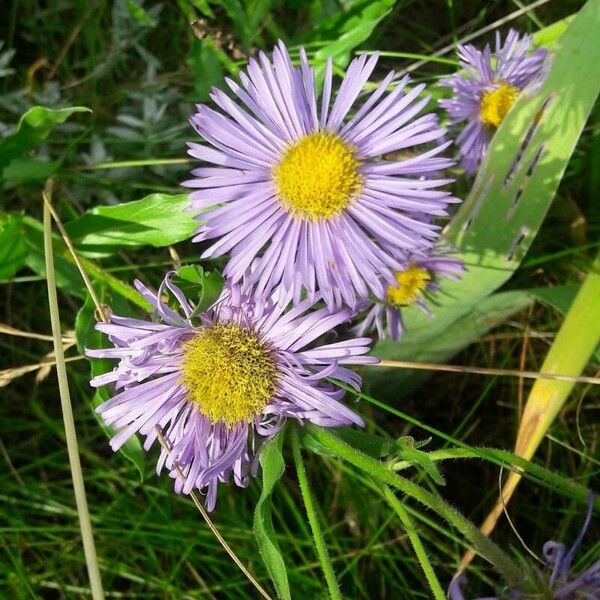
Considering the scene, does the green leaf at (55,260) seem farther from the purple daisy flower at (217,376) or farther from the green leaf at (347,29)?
the green leaf at (347,29)

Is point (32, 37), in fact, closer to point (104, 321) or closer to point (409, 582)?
point (104, 321)

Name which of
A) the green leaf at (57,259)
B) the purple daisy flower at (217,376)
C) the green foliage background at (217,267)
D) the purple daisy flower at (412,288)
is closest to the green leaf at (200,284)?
the purple daisy flower at (217,376)

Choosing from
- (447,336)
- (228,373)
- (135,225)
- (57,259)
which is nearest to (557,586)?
(228,373)

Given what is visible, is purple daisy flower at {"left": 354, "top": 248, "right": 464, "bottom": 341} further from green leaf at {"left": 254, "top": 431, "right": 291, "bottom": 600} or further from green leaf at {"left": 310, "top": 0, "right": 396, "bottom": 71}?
green leaf at {"left": 254, "top": 431, "right": 291, "bottom": 600}

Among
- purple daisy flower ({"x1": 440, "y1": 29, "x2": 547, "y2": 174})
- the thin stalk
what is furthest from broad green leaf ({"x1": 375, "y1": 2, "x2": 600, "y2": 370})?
the thin stalk

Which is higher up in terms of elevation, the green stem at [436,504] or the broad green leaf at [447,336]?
the broad green leaf at [447,336]

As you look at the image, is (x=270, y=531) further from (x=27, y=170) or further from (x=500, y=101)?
(x=500, y=101)

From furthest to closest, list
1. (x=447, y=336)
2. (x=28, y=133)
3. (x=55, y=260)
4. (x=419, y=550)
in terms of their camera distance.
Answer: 1. (x=447, y=336)
2. (x=55, y=260)
3. (x=28, y=133)
4. (x=419, y=550)

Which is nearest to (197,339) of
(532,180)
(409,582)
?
(532,180)
